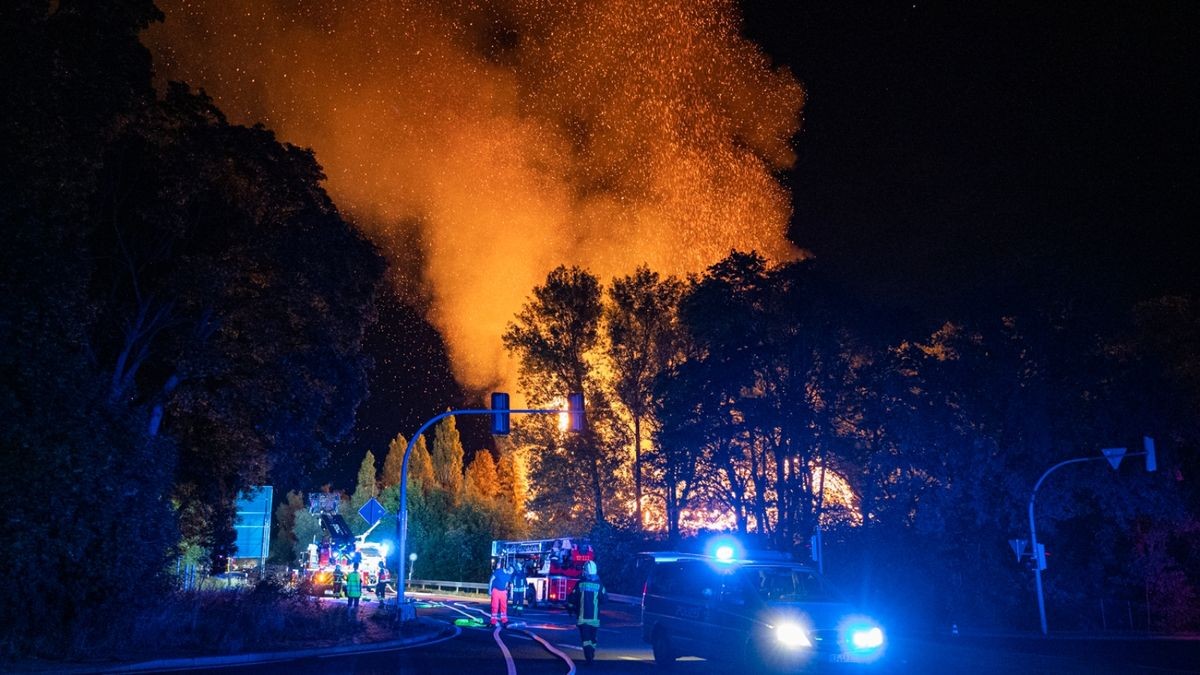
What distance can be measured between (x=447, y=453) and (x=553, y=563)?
A: 58900 millimetres

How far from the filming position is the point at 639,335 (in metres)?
54.3

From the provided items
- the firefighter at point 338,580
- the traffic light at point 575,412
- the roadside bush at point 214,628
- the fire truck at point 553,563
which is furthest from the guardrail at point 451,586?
the roadside bush at point 214,628

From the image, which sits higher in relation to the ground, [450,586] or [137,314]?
[137,314]

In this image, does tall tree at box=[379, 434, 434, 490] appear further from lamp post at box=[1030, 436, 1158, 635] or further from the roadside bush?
the roadside bush

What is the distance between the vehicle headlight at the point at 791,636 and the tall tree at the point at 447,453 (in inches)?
3245

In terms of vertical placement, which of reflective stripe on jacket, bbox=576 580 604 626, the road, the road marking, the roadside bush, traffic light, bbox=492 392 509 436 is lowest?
the road

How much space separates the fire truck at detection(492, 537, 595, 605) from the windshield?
21003 millimetres

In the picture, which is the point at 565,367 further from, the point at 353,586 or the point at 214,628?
the point at 214,628

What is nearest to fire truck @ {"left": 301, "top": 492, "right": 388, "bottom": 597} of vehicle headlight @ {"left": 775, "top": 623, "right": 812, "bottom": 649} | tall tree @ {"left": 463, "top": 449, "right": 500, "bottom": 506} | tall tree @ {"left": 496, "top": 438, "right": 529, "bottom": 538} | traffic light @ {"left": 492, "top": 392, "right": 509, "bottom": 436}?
tall tree @ {"left": 496, "top": 438, "right": 529, "bottom": 538}

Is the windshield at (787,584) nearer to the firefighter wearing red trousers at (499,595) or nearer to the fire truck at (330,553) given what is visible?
the firefighter wearing red trousers at (499,595)

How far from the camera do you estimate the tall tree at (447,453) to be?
95.4m

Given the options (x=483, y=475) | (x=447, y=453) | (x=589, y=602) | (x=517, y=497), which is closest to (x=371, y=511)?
(x=589, y=602)

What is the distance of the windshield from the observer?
50.9 feet

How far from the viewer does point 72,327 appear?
17.7 meters
